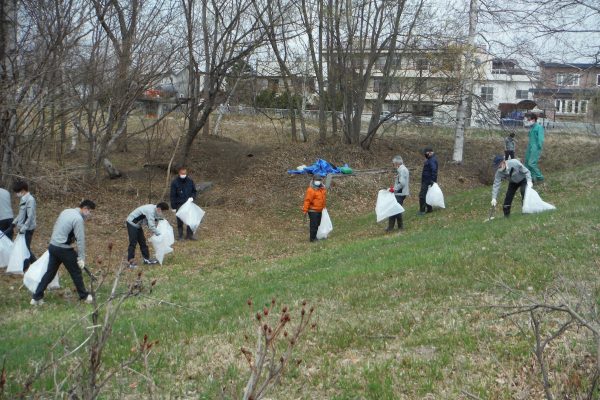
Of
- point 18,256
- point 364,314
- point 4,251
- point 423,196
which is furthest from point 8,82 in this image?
point 364,314

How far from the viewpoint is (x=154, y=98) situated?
26.4 m

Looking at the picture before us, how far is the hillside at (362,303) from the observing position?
6.50 m

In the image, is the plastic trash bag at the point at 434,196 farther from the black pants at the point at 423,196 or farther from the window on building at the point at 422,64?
the window on building at the point at 422,64

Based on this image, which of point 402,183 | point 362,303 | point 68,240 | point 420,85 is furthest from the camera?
point 420,85

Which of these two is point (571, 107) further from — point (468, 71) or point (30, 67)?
point (30, 67)

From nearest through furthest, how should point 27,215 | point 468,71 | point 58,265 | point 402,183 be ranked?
point 58,265 < point 27,215 < point 402,183 < point 468,71

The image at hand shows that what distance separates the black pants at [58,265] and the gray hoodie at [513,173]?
25.5 feet

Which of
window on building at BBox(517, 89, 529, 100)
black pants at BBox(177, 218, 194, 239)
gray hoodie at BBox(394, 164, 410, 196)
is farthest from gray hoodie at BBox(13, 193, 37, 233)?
window on building at BBox(517, 89, 529, 100)

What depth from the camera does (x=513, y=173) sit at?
13.3 m

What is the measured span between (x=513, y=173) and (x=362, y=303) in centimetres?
581

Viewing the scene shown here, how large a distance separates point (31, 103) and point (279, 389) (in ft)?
40.8

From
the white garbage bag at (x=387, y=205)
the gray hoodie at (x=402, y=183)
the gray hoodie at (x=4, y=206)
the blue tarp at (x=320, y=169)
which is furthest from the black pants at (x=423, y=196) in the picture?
the gray hoodie at (x=4, y=206)

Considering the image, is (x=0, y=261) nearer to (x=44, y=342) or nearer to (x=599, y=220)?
(x=44, y=342)

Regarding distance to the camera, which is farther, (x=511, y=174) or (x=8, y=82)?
(x=8, y=82)
